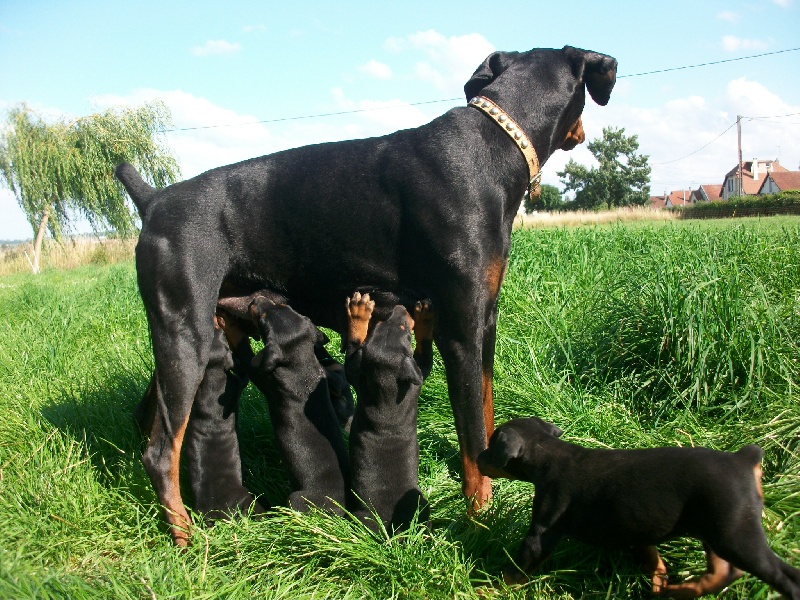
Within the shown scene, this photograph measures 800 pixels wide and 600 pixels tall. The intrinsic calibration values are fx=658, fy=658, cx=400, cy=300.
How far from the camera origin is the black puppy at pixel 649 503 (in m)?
2.14

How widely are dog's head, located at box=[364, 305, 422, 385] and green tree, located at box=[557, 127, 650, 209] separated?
65315mm

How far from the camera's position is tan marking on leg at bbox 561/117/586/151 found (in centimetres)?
390

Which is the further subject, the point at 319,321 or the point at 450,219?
the point at 319,321

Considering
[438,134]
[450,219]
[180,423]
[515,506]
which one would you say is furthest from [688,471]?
[180,423]

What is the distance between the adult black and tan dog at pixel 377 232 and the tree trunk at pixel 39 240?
2381 centimetres

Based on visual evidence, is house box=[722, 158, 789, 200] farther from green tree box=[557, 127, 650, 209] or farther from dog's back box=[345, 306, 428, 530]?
dog's back box=[345, 306, 428, 530]

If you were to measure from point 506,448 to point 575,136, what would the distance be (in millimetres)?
2061

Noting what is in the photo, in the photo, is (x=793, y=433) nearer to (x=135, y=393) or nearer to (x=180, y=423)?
(x=180, y=423)

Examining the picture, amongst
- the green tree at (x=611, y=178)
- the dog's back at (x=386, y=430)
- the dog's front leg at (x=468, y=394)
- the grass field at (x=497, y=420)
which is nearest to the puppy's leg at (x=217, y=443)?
the grass field at (x=497, y=420)

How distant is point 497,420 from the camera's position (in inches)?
163

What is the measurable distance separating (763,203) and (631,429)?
1633 inches

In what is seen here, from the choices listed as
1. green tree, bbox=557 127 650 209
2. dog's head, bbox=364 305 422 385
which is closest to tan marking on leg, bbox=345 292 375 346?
dog's head, bbox=364 305 422 385

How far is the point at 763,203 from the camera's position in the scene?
129 ft

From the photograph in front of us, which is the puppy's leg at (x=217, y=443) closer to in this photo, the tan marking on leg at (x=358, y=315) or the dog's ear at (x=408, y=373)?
the tan marking on leg at (x=358, y=315)
